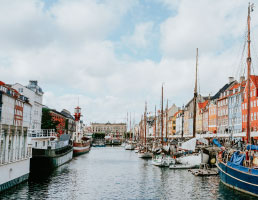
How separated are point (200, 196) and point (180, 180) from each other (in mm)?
9210

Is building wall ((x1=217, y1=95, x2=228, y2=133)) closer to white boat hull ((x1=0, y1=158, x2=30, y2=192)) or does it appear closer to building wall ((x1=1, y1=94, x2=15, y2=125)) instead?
building wall ((x1=1, y1=94, x2=15, y2=125))

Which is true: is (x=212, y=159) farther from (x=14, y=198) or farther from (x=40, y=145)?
(x=14, y=198)

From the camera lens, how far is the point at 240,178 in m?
28.0

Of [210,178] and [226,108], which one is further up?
[226,108]

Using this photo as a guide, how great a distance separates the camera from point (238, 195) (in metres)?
27.6

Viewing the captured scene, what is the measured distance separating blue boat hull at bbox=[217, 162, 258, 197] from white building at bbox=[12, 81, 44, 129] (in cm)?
7971

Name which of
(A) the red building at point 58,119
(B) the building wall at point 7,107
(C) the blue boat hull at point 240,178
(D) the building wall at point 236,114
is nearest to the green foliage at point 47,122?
(A) the red building at point 58,119

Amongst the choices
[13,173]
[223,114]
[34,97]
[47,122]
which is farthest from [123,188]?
[34,97]

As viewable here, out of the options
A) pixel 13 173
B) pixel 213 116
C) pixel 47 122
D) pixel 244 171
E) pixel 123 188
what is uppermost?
pixel 213 116

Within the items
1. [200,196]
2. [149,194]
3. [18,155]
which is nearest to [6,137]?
[18,155]

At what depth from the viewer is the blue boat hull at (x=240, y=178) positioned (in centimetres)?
2557

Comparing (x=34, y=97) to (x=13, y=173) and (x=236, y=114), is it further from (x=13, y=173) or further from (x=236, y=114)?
(x=13, y=173)

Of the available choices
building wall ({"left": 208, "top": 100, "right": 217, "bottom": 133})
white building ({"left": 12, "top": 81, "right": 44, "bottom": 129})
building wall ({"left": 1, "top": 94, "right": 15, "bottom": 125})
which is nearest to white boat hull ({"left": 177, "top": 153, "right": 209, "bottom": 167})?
building wall ({"left": 1, "top": 94, "right": 15, "bottom": 125})

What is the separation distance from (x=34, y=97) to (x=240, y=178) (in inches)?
3446
